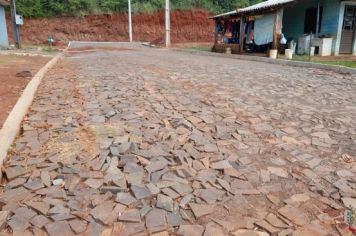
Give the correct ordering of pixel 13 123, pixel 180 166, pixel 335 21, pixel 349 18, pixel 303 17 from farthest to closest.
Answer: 1. pixel 303 17
2. pixel 349 18
3. pixel 335 21
4. pixel 13 123
5. pixel 180 166

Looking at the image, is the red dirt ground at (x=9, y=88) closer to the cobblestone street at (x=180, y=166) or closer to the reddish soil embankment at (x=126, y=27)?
the cobblestone street at (x=180, y=166)

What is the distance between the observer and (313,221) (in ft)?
9.76

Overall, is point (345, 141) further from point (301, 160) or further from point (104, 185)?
point (104, 185)

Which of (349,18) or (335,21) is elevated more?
(349,18)

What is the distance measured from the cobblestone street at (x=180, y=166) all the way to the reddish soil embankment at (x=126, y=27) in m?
33.4

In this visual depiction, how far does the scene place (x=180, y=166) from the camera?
12.9 feet

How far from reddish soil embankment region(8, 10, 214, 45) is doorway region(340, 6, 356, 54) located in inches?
913

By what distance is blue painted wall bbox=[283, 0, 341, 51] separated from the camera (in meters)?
17.8

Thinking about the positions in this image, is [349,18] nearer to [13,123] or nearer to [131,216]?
[13,123]

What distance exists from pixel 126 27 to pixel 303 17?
25195 mm

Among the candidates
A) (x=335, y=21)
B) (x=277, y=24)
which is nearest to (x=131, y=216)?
(x=277, y=24)

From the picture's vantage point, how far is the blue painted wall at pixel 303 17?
17812 mm

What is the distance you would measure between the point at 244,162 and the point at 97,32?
1522 inches

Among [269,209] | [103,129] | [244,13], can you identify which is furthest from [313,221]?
[244,13]
